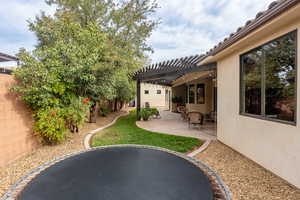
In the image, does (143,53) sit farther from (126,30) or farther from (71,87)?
(71,87)

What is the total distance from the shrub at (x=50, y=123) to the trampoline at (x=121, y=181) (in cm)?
172

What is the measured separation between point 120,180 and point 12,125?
3.74m

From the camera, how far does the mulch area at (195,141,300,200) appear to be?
2695mm

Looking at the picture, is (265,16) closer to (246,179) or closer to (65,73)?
(246,179)

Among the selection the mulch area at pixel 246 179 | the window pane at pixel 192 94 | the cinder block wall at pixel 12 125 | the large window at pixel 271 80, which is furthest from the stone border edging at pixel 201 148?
the window pane at pixel 192 94

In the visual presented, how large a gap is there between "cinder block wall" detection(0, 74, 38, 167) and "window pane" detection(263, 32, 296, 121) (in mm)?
6693

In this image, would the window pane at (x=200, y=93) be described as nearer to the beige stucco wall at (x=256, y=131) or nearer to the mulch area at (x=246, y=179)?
the beige stucco wall at (x=256, y=131)

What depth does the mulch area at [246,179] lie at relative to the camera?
2695 mm

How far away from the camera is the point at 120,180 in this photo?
250 cm

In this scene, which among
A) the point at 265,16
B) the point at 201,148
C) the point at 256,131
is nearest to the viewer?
the point at 265,16

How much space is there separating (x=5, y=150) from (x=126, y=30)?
9.15 metres

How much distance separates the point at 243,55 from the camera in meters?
4.48

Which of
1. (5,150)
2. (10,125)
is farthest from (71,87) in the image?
(5,150)

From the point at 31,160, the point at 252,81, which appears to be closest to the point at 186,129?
the point at 252,81
